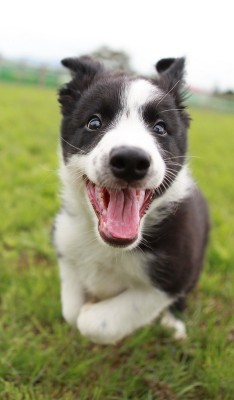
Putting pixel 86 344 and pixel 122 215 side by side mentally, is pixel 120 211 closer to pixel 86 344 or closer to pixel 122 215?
pixel 122 215

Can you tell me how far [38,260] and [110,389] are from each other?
1.51 metres

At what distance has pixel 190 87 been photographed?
9.61 feet

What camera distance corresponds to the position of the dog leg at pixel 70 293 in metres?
2.71

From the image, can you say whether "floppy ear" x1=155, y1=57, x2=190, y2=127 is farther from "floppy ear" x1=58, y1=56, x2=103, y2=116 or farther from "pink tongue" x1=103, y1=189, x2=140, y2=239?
"pink tongue" x1=103, y1=189, x2=140, y2=239

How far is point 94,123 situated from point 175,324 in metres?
1.45

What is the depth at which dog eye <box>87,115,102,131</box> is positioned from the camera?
7.93 feet

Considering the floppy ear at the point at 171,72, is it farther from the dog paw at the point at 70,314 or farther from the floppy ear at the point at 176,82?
the dog paw at the point at 70,314

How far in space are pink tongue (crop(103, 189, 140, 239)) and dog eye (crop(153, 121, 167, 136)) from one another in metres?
0.41

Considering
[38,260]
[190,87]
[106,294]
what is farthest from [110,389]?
[190,87]

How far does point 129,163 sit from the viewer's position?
198 cm

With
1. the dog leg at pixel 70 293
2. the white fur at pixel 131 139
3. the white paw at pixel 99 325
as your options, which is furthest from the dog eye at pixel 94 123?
the white paw at pixel 99 325

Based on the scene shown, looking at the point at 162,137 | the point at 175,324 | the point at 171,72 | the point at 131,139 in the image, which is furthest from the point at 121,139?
the point at 175,324

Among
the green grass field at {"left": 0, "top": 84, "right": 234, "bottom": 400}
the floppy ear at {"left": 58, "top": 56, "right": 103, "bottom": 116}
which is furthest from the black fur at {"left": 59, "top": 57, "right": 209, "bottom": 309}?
the green grass field at {"left": 0, "top": 84, "right": 234, "bottom": 400}

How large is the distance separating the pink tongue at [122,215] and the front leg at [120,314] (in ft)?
1.74
